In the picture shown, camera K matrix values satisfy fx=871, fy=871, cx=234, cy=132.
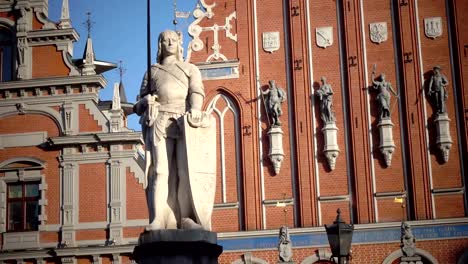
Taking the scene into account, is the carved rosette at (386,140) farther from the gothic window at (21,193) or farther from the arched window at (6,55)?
the arched window at (6,55)

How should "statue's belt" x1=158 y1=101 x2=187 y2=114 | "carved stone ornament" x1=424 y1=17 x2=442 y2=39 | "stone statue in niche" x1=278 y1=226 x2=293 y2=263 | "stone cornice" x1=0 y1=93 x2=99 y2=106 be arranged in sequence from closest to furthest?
"statue's belt" x1=158 y1=101 x2=187 y2=114 → "stone statue in niche" x1=278 y1=226 x2=293 y2=263 → "carved stone ornament" x1=424 y1=17 x2=442 y2=39 → "stone cornice" x1=0 y1=93 x2=99 y2=106

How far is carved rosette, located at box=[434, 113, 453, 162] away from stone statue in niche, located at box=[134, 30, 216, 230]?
1280 cm

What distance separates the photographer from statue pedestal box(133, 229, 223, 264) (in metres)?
8.41

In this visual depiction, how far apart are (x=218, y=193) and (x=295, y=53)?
157 inches

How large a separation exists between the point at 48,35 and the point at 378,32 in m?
8.81

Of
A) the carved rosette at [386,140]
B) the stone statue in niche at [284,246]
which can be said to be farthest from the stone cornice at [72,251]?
the carved rosette at [386,140]

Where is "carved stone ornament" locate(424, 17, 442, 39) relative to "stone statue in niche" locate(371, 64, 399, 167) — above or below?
above

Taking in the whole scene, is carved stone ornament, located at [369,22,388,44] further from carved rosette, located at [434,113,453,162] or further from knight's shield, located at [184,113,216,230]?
knight's shield, located at [184,113,216,230]

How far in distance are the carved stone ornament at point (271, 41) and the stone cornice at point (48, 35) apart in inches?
213

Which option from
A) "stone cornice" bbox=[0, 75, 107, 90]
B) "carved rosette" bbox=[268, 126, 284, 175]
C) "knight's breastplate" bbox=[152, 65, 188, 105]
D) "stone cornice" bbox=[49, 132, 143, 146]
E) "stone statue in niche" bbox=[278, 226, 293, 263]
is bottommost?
"stone statue in niche" bbox=[278, 226, 293, 263]

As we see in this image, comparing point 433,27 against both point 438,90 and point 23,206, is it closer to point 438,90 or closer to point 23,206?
point 438,90

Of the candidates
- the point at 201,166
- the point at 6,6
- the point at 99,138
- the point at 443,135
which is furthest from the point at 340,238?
the point at 6,6

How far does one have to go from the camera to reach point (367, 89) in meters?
21.5

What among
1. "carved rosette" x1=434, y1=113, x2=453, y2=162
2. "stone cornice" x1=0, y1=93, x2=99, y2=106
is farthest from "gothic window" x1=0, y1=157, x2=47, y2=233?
"carved rosette" x1=434, y1=113, x2=453, y2=162
